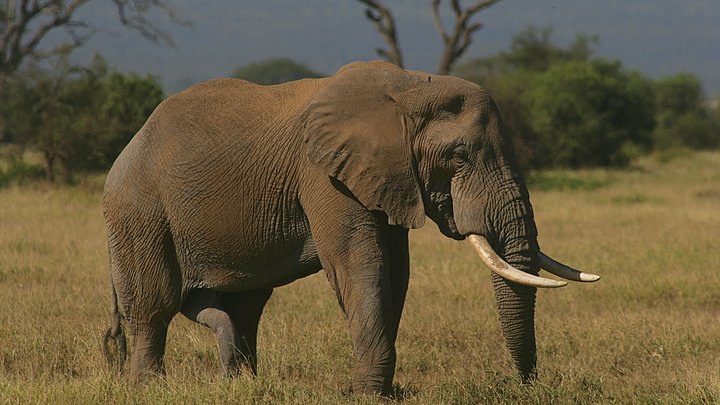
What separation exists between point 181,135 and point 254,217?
656 millimetres

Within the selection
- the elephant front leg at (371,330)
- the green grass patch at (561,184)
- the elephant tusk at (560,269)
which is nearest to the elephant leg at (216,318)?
the elephant front leg at (371,330)

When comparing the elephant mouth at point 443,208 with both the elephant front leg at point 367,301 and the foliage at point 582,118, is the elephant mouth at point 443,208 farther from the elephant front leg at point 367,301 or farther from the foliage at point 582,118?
the foliage at point 582,118

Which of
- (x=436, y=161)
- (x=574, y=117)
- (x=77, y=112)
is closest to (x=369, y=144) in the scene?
(x=436, y=161)

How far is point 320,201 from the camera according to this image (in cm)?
583

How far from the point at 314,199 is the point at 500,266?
104cm

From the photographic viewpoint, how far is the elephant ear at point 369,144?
5.69 meters

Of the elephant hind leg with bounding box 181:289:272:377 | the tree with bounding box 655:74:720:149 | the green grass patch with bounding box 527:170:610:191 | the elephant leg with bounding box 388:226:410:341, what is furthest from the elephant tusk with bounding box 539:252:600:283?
the tree with bounding box 655:74:720:149

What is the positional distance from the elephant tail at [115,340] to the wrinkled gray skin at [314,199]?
0.42ft

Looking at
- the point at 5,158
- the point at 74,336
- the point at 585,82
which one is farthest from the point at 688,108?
the point at 74,336

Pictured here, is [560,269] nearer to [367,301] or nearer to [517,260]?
[517,260]

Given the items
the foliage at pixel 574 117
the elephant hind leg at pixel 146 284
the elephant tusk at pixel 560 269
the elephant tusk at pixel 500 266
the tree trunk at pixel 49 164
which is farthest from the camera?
the foliage at pixel 574 117

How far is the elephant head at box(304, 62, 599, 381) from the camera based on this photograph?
568 centimetres

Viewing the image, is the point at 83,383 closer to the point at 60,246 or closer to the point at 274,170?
the point at 274,170

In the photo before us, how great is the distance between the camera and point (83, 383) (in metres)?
6.06
